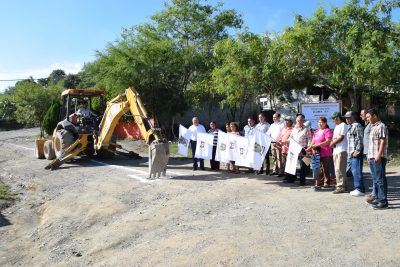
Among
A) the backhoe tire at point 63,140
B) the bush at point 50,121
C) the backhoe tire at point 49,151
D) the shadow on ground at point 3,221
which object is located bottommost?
the shadow on ground at point 3,221

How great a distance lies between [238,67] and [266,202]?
862cm

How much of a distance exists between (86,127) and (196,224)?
387 inches

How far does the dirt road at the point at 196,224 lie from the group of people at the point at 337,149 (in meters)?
0.39

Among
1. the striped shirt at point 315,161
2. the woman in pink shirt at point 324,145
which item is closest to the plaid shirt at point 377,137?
the woman in pink shirt at point 324,145

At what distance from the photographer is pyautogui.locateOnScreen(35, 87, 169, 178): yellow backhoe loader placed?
13.4m

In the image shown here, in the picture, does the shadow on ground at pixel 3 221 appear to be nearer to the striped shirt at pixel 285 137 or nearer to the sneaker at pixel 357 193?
the striped shirt at pixel 285 137

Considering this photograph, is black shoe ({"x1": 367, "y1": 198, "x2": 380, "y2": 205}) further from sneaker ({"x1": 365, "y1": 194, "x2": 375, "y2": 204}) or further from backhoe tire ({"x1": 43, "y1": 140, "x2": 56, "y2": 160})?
backhoe tire ({"x1": 43, "y1": 140, "x2": 56, "y2": 160})

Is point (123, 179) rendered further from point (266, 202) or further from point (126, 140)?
point (126, 140)

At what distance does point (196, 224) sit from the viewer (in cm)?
762

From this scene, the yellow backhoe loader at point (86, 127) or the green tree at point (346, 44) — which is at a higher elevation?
the green tree at point (346, 44)

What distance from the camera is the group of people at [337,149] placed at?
25.1 ft

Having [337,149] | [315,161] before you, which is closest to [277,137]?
[315,161]

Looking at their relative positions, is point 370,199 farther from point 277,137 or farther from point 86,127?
point 86,127


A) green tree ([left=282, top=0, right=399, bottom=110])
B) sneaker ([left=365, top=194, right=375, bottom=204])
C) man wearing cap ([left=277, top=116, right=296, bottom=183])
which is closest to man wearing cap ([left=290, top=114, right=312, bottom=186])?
man wearing cap ([left=277, top=116, right=296, bottom=183])
